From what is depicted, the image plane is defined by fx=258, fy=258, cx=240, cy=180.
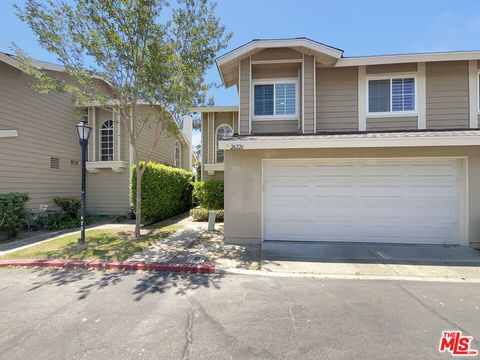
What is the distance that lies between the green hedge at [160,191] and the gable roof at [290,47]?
4867 mm

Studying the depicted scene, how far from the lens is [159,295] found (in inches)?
173

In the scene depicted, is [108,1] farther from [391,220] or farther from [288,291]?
[391,220]

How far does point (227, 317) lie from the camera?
3693 millimetres

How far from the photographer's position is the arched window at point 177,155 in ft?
58.7

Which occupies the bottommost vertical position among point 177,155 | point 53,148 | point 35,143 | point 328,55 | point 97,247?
point 97,247

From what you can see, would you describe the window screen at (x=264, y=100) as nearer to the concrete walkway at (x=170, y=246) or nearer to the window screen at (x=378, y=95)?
the window screen at (x=378, y=95)

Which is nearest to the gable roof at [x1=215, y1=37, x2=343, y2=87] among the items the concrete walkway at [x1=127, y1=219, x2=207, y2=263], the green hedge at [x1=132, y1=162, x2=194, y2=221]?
the green hedge at [x1=132, y1=162, x2=194, y2=221]

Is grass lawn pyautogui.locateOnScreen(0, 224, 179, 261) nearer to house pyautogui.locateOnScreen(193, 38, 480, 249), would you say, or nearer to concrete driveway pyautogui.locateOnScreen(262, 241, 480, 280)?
house pyautogui.locateOnScreen(193, 38, 480, 249)

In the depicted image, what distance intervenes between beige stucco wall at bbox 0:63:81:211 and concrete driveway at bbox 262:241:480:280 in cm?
987

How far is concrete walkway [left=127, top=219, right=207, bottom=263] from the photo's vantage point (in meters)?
6.20

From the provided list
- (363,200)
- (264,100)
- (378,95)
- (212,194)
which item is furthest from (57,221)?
(378,95)
